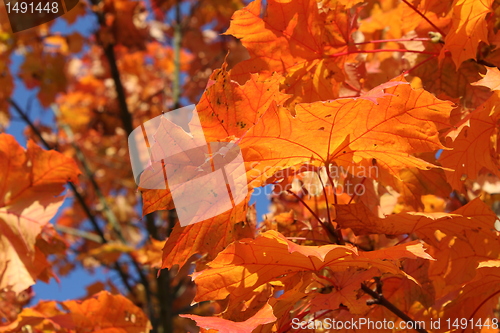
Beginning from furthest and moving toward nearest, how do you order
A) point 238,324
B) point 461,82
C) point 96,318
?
1. point 96,318
2. point 461,82
3. point 238,324

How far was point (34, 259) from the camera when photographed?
1388 mm

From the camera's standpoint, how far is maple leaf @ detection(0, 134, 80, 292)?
1329 mm

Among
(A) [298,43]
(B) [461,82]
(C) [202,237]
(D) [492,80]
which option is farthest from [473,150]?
(C) [202,237]

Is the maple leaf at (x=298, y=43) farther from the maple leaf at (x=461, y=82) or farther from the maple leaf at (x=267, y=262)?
the maple leaf at (x=267, y=262)

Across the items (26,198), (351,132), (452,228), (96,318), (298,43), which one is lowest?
(96,318)

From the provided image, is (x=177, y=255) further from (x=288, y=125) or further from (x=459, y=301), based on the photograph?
(x=459, y=301)

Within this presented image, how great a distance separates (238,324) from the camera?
0.84m

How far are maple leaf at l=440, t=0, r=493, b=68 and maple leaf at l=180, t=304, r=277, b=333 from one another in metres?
0.70

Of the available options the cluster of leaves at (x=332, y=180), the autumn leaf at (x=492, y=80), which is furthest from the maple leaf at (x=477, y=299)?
the autumn leaf at (x=492, y=80)

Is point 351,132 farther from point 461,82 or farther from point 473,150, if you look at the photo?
point 461,82

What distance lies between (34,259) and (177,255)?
25.7 inches

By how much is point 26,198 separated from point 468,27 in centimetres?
122

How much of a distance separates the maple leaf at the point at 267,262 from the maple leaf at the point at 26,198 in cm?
65

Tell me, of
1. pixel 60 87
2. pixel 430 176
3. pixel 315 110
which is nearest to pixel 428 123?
pixel 315 110
